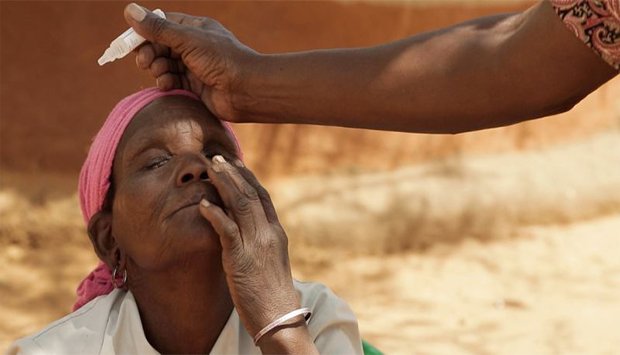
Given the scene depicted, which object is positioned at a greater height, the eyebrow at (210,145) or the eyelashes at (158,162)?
the eyebrow at (210,145)

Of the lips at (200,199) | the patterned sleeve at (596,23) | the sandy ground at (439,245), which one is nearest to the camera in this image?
the patterned sleeve at (596,23)

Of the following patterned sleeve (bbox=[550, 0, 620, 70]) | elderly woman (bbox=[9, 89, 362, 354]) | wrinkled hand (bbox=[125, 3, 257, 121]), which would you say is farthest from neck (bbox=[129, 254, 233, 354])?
patterned sleeve (bbox=[550, 0, 620, 70])

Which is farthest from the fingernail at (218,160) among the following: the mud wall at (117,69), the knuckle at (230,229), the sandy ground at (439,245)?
the mud wall at (117,69)

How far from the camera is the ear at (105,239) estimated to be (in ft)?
11.0

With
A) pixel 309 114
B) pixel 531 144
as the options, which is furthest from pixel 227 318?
pixel 531 144

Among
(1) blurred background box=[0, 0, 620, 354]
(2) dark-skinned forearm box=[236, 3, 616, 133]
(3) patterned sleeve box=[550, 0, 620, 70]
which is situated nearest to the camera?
(3) patterned sleeve box=[550, 0, 620, 70]

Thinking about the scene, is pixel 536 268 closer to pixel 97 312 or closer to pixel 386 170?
pixel 386 170

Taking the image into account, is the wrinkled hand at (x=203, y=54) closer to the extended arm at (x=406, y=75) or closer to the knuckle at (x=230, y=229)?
the extended arm at (x=406, y=75)

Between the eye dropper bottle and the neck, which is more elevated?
the eye dropper bottle

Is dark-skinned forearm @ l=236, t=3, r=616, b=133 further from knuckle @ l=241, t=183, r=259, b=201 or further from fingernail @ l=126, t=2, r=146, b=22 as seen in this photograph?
fingernail @ l=126, t=2, r=146, b=22

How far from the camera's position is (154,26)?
3230 mm

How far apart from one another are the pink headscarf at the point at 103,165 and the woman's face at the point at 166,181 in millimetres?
24

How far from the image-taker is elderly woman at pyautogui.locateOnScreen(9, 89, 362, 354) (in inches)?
117

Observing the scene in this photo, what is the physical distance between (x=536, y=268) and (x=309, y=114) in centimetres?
357
